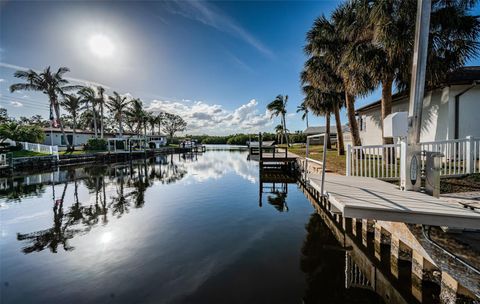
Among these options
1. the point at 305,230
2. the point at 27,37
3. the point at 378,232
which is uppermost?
the point at 27,37

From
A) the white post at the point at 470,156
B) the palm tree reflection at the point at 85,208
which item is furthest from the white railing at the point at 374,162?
the palm tree reflection at the point at 85,208

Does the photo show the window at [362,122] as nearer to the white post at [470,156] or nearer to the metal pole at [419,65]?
the white post at [470,156]

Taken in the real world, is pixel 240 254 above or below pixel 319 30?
below

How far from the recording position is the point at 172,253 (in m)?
5.59

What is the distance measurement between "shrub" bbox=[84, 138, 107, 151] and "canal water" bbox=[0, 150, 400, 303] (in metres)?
23.8

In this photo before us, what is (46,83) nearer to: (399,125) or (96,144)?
(96,144)

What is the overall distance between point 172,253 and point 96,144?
33.3 m

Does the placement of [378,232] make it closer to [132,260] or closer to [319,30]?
[132,260]

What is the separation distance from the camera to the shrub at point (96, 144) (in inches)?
1259

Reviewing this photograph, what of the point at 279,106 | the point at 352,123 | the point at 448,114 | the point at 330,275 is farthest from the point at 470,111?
the point at 279,106

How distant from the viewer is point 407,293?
382cm

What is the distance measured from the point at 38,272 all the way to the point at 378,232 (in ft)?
25.2

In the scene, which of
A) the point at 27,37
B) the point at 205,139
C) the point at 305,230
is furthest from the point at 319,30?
the point at 205,139

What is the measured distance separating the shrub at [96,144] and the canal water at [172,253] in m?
23.8
